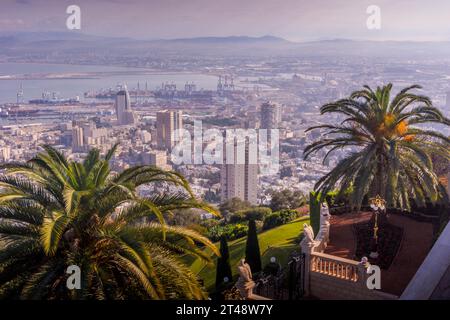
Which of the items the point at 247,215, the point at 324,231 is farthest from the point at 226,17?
the point at 324,231

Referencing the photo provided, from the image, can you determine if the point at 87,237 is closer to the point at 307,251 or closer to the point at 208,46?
the point at 307,251

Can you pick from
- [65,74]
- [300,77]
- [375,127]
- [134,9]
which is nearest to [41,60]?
[65,74]

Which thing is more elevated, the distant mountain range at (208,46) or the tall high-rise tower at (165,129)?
the distant mountain range at (208,46)

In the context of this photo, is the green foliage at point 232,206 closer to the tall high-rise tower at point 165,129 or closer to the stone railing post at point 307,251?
the tall high-rise tower at point 165,129

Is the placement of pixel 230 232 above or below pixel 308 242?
below

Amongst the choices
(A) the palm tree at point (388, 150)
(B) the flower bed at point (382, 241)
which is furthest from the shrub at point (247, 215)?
(B) the flower bed at point (382, 241)
